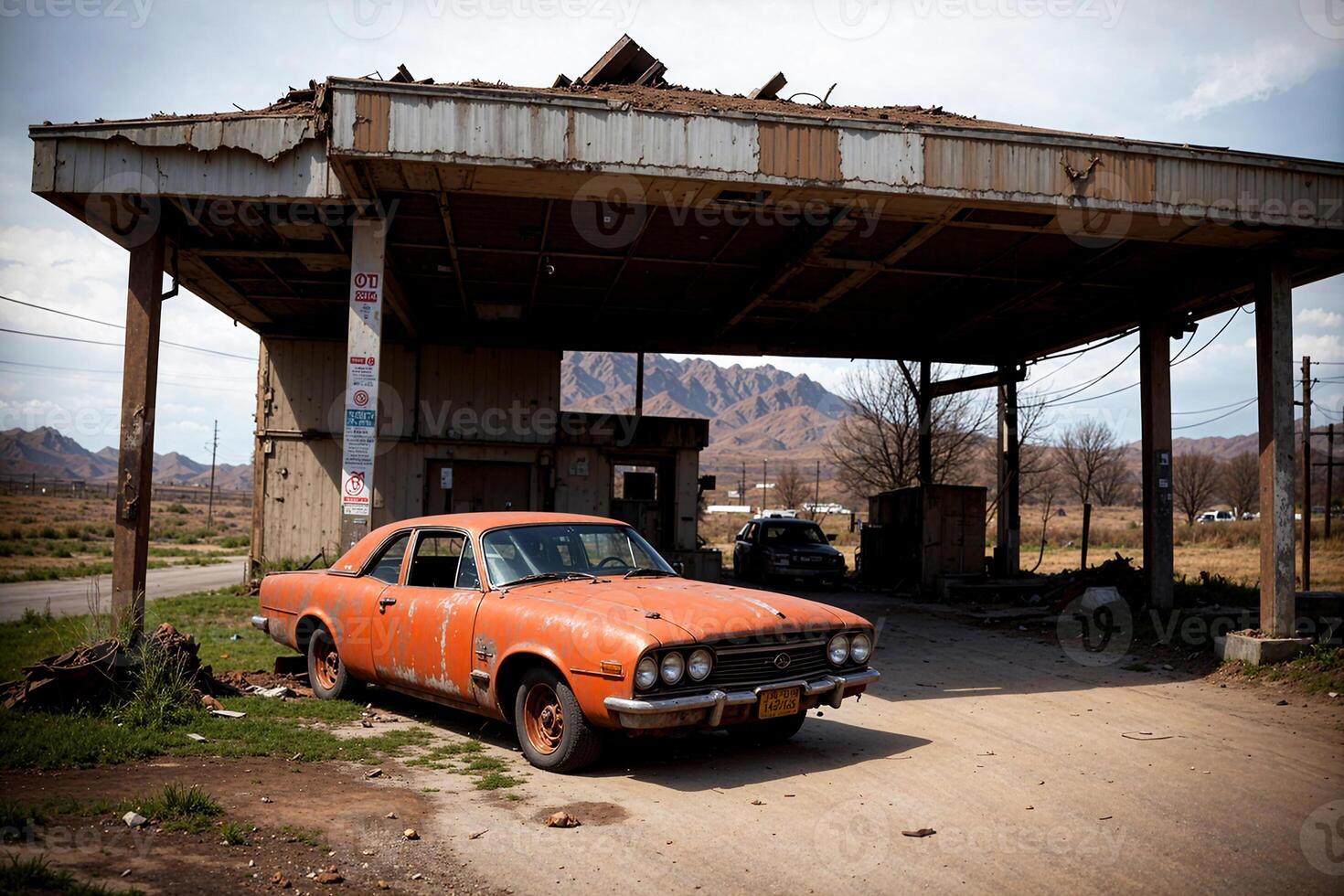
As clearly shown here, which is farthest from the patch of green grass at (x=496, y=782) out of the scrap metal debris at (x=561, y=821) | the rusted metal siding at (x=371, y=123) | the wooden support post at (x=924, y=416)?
the wooden support post at (x=924, y=416)

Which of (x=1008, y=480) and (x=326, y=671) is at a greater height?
(x=1008, y=480)

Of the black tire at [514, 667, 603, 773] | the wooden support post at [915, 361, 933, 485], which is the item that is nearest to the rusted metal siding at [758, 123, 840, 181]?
the black tire at [514, 667, 603, 773]

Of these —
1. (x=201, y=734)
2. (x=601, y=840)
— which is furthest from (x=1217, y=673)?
(x=201, y=734)

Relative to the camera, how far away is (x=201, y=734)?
21.3 feet

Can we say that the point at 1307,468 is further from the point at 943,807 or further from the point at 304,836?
the point at 304,836

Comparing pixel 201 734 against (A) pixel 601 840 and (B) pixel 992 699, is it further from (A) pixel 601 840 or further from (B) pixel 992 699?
(B) pixel 992 699

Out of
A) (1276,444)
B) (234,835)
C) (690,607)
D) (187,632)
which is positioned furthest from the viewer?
(187,632)

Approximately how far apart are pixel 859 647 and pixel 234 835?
3.86 metres

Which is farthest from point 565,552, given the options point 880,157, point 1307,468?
point 1307,468

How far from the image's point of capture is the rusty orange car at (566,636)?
551cm

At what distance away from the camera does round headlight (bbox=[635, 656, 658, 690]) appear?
533 centimetres

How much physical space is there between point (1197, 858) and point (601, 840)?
279cm

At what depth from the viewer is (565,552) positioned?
695cm

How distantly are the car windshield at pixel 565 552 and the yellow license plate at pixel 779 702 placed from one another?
1670 millimetres
